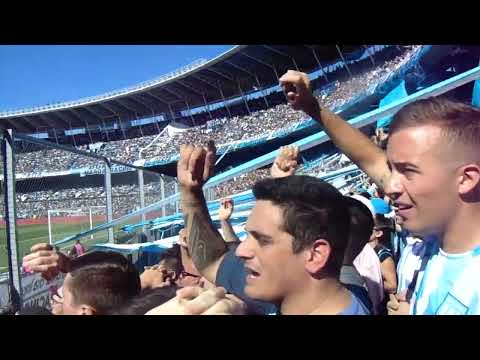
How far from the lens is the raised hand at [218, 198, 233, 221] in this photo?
1.75 meters

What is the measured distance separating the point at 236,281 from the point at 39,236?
47.3 inches

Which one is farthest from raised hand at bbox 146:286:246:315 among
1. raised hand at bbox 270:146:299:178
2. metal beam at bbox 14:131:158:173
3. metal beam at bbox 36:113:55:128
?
metal beam at bbox 36:113:55:128

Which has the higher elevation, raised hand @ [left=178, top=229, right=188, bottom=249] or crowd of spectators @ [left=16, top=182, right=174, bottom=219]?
crowd of spectators @ [left=16, top=182, right=174, bottom=219]

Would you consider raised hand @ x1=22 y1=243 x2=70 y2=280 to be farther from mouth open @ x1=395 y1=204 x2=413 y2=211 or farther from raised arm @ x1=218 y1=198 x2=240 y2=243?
mouth open @ x1=395 y1=204 x2=413 y2=211

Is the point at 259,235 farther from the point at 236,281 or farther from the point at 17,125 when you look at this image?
the point at 17,125

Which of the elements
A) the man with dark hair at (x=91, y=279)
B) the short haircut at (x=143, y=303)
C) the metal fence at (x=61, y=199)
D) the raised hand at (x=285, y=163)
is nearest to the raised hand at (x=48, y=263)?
the man with dark hair at (x=91, y=279)

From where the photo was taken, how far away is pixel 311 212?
4.62 ft

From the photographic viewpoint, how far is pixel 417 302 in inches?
58.9

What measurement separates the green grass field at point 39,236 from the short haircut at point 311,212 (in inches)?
44.3

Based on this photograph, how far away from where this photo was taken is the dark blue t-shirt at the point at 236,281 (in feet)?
4.91

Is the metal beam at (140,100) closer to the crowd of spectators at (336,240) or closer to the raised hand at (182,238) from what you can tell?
the crowd of spectators at (336,240)

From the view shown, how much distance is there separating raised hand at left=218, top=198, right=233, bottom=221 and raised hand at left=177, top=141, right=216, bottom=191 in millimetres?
181
